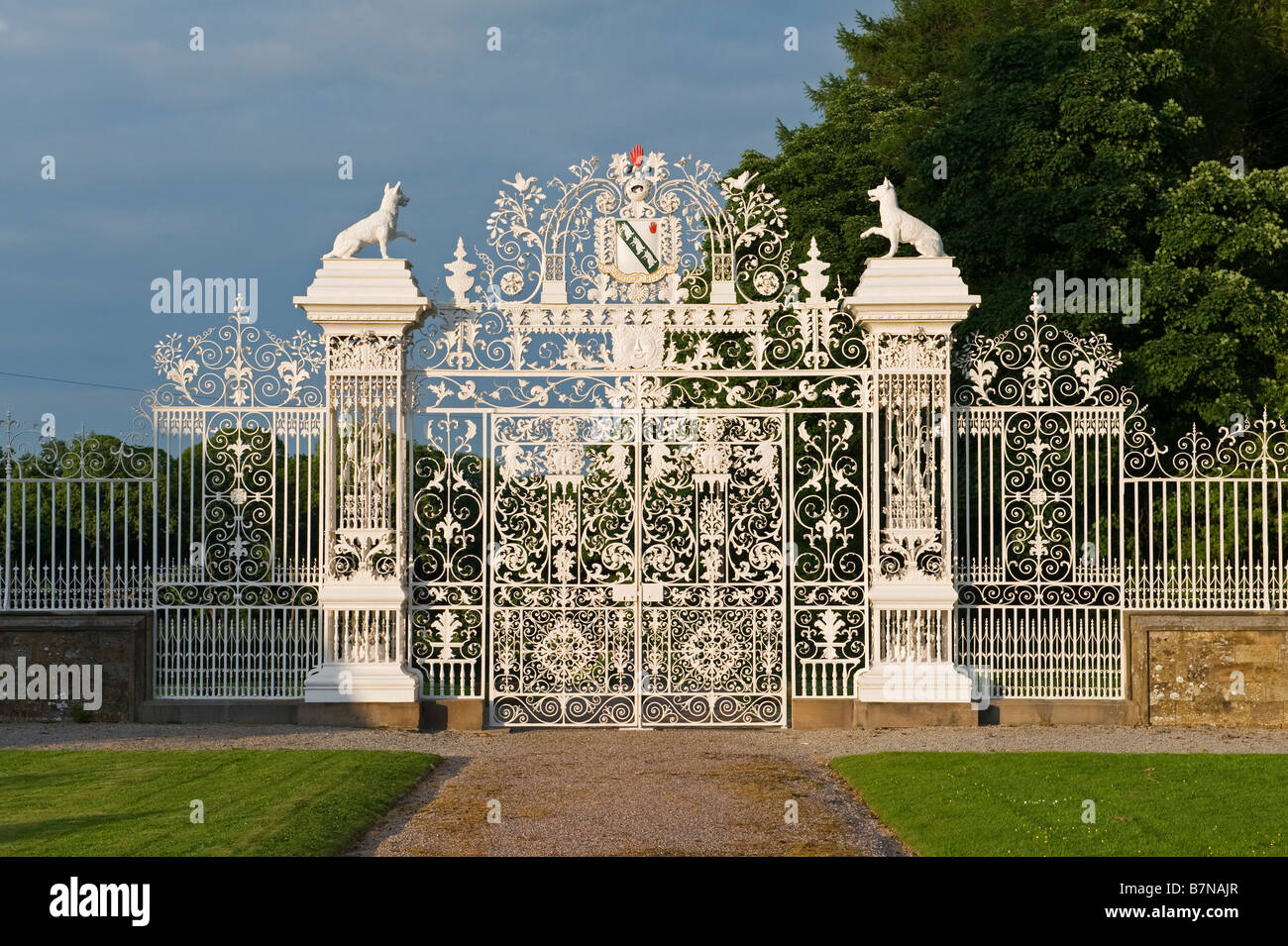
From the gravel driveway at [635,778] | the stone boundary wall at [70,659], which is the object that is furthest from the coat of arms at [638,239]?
the stone boundary wall at [70,659]

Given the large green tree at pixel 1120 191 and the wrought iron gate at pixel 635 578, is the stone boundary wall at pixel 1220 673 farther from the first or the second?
the large green tree at pixel 1120 191

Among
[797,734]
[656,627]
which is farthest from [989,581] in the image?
[656,627]

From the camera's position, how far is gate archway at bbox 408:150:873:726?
12273 mm

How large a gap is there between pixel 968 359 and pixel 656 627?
353 centimetres

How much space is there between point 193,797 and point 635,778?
9.41 feet

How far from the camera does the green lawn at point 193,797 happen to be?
726cm

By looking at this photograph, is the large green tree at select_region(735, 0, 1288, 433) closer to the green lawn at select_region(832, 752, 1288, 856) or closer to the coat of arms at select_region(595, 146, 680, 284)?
the coat of arms at select_region(595, 146, 680, 284)

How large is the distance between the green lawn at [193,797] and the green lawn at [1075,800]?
311 centimetres

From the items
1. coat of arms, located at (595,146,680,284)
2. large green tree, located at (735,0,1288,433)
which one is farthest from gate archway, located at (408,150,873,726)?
large green tree, located at (735,0,1288,433)

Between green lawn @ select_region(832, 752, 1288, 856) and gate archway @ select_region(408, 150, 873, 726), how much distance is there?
2.17 meters

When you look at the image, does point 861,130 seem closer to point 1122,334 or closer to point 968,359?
point 1122,334

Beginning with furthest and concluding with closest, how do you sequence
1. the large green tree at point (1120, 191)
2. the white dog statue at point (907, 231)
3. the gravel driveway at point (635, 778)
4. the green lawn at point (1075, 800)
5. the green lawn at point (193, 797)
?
the large green tree at point (1120, 191)
the white dog statue at point (907, 231)
the gravel driveway at point (635, 778)
the green lawn at point (1075, 800)
the green lawn at point (193, 797)

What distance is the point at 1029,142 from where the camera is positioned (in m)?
18.4

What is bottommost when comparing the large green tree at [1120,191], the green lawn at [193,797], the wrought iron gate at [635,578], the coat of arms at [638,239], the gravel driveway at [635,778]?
the gravel driveway at [635,778]
